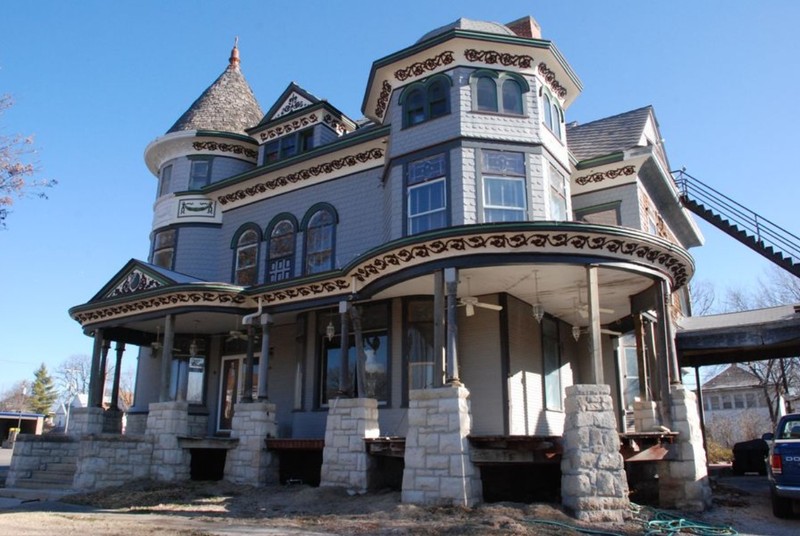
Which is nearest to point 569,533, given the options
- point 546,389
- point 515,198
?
point 546,389

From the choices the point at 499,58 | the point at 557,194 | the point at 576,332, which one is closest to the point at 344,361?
the point at 576,332

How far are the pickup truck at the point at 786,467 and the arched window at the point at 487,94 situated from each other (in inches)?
336

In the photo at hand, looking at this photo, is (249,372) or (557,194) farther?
(249,372)

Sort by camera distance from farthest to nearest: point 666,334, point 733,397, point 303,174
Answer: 1. point 733,397
2. point 303,174
3. point 666,334

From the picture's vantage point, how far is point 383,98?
17078 mm

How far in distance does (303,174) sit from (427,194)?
16.4 ft

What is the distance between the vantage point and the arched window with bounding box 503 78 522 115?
15.1m

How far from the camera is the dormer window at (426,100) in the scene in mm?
15266

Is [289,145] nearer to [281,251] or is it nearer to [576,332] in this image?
[281,251]

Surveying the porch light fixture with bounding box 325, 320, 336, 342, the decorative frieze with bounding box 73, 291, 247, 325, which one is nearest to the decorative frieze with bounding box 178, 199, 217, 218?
the decorative frieze with bounding box 73, 291, 247, 325

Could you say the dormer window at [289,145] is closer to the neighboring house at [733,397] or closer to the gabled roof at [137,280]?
the gabled roof at [137,280]

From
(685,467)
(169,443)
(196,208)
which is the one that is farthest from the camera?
(196,208)

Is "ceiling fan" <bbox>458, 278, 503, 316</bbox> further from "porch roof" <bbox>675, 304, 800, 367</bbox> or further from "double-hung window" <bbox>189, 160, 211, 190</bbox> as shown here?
"double-hung window" <bbox>189, 160, 211, 190</bbox>

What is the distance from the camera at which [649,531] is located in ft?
29.9
